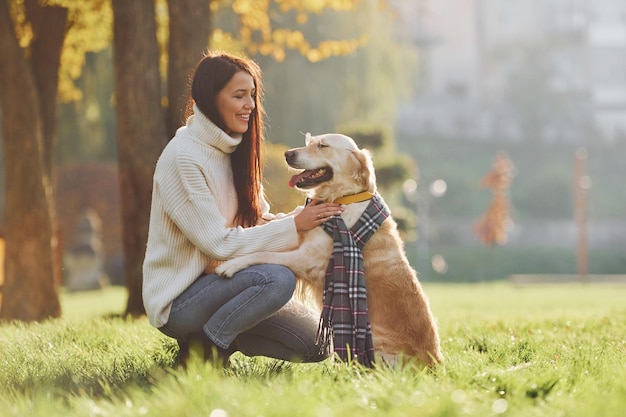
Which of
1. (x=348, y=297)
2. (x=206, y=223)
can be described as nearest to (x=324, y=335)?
(x=348, y=297)

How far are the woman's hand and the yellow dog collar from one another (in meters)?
0.11

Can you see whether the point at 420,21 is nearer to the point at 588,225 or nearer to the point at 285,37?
the point at 588,225

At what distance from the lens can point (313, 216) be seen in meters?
4.09

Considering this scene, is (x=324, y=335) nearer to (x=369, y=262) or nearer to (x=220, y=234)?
(x=369, y=262)

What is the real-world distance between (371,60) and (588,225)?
2139cm

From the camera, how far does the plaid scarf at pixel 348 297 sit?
3.95m

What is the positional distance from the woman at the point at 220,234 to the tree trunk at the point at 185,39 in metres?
3.24

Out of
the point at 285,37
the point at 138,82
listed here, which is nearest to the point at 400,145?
the point at 285,37

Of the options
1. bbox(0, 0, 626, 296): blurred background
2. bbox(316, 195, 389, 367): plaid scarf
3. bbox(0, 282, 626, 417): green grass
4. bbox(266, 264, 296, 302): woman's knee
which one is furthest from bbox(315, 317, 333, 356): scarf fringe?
bbox(0, 0, 626, 296): blurred background

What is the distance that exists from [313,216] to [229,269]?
476mm

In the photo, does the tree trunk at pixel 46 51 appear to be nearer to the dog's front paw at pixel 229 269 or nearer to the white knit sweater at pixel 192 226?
the white knit sweater at pixel 192 226

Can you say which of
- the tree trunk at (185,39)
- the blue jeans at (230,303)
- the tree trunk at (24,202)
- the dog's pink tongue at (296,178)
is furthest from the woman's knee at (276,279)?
the tree trunk at (24,202)

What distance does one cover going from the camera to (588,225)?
4109cm

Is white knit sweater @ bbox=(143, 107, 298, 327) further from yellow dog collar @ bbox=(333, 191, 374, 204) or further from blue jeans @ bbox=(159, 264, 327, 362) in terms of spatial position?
yellow dog collar @ bbox=(333, 191, 374, 204)
